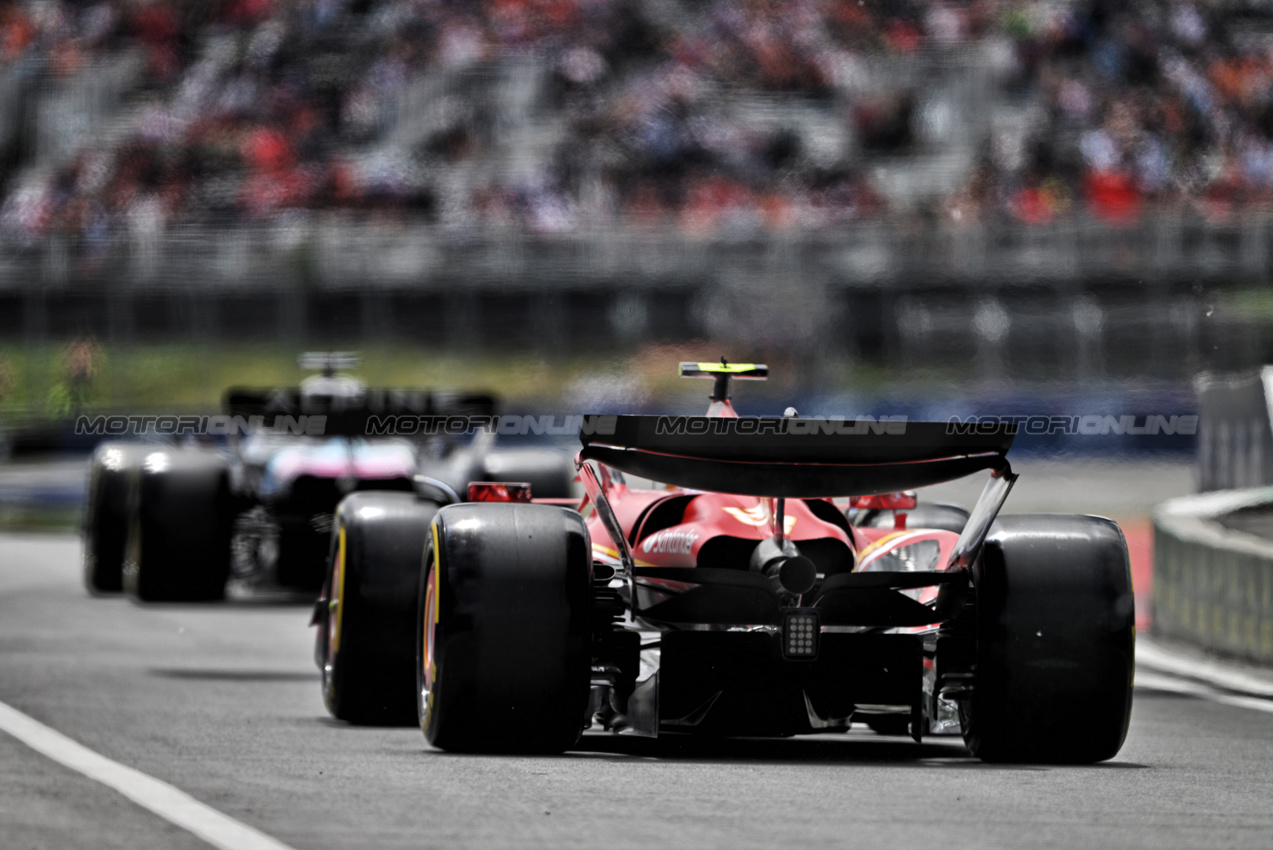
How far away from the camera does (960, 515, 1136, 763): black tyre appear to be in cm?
719

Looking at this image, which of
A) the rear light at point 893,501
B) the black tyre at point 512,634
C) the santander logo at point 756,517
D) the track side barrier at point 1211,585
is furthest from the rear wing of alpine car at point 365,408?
the black tyre at point 512,634

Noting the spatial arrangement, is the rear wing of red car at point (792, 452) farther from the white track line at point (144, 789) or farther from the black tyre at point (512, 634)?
the white track line at point (144, 789)

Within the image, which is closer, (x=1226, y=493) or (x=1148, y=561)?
(x=1226, y=493)

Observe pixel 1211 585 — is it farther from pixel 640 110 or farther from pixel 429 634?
pixel 640 110

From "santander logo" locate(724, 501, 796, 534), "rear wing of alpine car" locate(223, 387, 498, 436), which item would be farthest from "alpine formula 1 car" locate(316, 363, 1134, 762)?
"rear wing of alpine car" locate(223, 387, 498, 436)

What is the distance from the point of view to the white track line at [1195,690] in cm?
998

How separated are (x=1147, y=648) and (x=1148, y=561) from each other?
6375 millimetres

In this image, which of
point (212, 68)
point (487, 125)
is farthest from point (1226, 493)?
point (212, 68)

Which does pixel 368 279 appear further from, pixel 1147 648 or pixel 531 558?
pixel 531 558

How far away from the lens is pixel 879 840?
18.2ft

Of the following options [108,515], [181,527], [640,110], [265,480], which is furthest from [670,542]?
[640,110]

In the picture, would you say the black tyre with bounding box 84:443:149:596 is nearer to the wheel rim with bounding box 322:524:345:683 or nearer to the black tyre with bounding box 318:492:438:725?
the wheel rim with bounding box 322:524:345:683

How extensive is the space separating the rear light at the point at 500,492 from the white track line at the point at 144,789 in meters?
1.52

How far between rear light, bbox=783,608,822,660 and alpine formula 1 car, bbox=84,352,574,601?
6.60m
